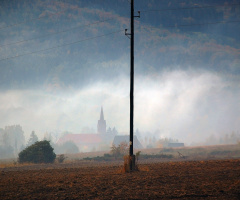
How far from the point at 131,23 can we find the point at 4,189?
1405cm

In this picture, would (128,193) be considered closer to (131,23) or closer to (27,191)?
(27,191)

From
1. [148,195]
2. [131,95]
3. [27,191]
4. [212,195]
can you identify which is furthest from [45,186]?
[131,95]

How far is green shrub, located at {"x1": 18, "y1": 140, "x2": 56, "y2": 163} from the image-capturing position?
39156 millimetres

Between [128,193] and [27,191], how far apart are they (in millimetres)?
4074

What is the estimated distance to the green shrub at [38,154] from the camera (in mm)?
39156

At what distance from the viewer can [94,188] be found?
37.6ft

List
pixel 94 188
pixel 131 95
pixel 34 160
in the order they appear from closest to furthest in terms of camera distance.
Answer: pixel 94 188 → pixel 131 95 → pixel 34 160

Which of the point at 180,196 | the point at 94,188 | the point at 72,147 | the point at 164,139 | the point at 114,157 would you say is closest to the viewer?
the point at 180,196

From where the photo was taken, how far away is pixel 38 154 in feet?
128

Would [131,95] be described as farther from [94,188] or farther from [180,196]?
[180,196]

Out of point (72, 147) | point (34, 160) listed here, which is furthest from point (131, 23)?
point (72, 147)

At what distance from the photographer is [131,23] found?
797 inches

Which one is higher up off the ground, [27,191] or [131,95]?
[131,95]

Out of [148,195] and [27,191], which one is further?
[27,191]
